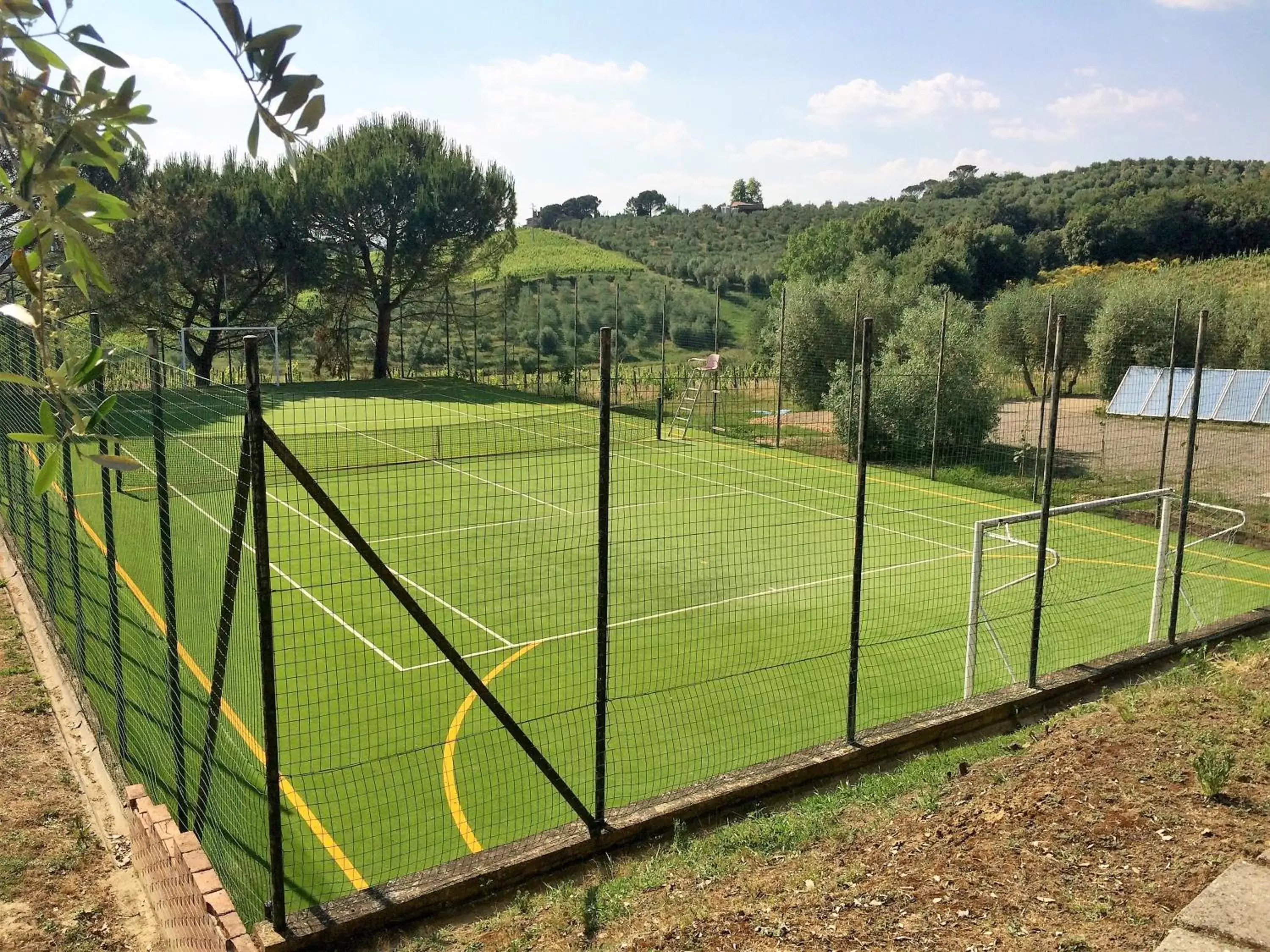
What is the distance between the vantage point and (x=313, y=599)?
28.2 ft

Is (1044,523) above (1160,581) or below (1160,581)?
above

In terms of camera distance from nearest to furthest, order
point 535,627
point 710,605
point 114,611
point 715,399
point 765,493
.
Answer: point 114,611
point 535,627
point 710,605
point 765,493
point 715,399

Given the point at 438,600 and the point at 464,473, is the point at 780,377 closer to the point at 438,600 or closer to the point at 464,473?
the point at 464,473

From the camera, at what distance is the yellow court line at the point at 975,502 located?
41.5 feet

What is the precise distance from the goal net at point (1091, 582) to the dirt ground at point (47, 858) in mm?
5735

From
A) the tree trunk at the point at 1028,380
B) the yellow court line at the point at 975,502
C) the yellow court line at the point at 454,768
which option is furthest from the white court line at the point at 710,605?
the tree trunk at the point at 1028,380

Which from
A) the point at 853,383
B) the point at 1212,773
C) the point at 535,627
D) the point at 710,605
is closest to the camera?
the point at 1212,773

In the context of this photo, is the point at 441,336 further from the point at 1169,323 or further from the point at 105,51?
the point at 105,51

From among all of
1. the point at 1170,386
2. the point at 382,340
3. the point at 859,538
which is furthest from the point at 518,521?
the point at 382,340

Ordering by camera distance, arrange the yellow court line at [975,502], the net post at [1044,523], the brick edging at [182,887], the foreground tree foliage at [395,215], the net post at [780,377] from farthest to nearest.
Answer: the foreground tree foliage at [395,215], the net post at [780,377], the yellow court line at [975,502], the net post at [1044,523], the brick edging at [182,887]

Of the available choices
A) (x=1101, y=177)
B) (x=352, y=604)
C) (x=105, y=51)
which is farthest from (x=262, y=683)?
(x=1101, y=177)

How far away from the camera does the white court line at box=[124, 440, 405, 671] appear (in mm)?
5395

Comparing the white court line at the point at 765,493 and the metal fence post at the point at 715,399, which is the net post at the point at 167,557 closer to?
the white court line at the point at 765,493

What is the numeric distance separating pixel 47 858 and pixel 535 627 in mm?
6043
